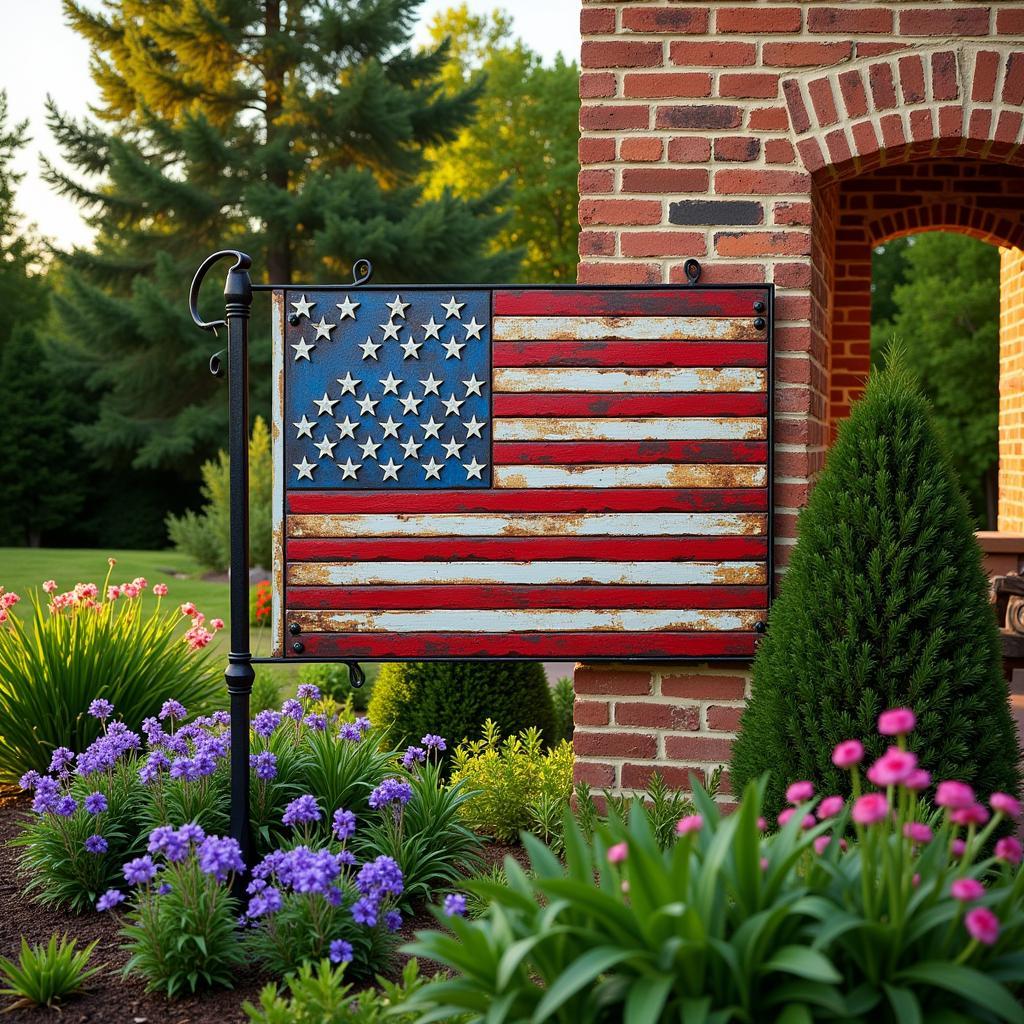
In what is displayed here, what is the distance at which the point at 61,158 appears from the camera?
74.8ft

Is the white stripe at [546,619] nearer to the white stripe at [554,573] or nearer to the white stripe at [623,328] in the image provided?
the white stripe at [554,573]

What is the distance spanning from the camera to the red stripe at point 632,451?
4.15 m

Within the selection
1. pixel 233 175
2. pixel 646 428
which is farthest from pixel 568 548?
pixel 233 175

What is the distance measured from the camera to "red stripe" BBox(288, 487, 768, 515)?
13.6ft

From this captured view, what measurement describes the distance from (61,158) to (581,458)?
71.5ft

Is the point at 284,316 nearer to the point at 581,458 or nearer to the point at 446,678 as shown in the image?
the point at 581,458

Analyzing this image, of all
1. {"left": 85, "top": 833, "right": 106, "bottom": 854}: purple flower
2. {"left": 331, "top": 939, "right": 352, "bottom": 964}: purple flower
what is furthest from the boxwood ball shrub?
{"left": 331, "top": 939, "right": 352, "bottom": 964}: purple flower

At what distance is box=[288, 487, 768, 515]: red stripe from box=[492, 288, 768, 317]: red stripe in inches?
24.8

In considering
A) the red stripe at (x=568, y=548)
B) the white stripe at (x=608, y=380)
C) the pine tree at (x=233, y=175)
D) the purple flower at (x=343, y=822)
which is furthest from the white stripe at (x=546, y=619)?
the pine tree at (x=233, y=175)

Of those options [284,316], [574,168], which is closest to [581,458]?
[284,316]

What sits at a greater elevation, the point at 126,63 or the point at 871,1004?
the point at 126,63

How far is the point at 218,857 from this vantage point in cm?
306

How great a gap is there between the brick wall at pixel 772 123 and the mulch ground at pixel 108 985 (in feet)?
6.52

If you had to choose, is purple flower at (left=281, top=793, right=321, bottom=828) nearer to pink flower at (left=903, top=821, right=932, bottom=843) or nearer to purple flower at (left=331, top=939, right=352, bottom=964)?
purple flower at (left=331, top=939, right=352, bottom=964)
